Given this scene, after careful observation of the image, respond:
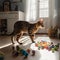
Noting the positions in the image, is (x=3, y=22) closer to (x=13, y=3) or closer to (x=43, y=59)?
(x=13, y=3)

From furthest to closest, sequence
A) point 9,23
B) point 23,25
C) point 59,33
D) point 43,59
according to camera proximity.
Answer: point 9,23 → point 59,33 → point 23,25 → point 43,59

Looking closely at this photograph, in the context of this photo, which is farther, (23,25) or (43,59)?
(23,25)

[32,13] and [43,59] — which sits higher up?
[32,13]

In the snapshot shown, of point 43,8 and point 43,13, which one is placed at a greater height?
point 43,8

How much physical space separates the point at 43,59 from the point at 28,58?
0.13m

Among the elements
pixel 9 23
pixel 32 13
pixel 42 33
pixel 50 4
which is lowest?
pixel 42 33

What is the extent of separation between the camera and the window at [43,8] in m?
3.35

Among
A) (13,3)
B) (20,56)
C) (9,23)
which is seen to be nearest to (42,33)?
(9,23)

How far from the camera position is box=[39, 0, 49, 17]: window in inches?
132

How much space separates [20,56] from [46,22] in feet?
6.91

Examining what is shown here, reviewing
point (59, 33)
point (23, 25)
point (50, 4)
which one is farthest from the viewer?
point (50, 4)

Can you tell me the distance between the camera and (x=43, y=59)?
3.96ft

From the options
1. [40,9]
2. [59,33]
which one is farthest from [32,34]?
[40,9]

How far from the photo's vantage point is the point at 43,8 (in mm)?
3395
